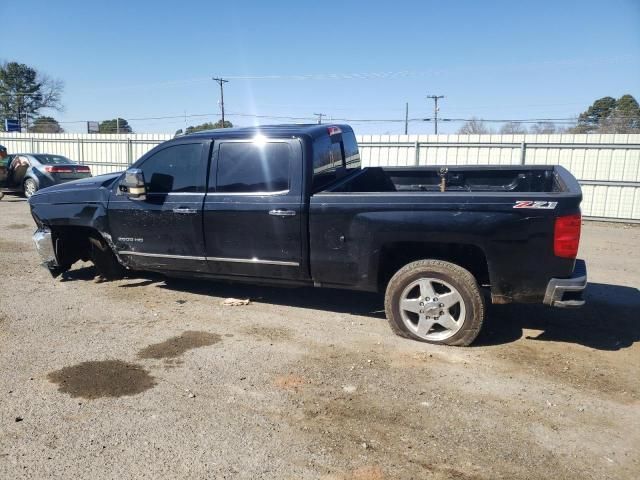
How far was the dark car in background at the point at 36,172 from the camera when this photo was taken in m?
15.4

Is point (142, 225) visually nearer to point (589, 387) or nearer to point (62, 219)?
point (62, 219)

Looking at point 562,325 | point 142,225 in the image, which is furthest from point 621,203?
point 142,225

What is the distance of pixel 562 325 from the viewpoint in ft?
16.3

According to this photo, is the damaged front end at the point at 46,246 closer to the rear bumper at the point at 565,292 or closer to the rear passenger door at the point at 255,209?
the rear passenger door at the point at 255,209

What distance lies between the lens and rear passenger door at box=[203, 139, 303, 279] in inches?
187

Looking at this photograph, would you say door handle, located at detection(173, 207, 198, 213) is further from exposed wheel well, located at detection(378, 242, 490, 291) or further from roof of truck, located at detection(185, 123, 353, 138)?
exposed wheel well, located at detection(378, 242, 490, 291)

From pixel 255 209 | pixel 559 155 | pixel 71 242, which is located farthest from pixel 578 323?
pixel 559 155

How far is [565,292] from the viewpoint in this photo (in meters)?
4.00

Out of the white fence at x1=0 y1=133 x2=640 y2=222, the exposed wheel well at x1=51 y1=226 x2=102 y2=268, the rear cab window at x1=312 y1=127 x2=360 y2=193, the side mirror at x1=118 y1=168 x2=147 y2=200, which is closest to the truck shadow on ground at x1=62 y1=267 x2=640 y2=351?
the exposed wheel well at x1=51 y1=226 x2=102 y2=268

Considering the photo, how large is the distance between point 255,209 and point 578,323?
338cm

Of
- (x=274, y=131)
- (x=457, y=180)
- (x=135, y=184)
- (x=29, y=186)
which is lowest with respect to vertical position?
(x=29, y=186)

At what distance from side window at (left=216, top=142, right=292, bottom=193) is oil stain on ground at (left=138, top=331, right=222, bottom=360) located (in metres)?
1.44

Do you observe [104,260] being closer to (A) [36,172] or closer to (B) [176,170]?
(B) [176,170]

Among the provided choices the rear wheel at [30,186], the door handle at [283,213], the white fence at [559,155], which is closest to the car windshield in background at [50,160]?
the rear wheel at [30,186]
